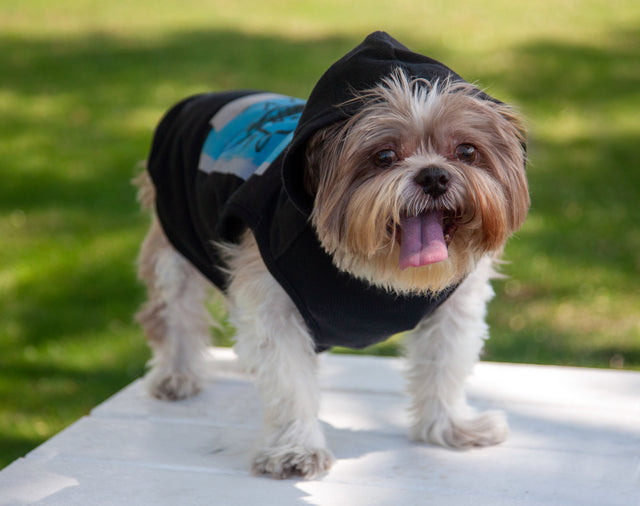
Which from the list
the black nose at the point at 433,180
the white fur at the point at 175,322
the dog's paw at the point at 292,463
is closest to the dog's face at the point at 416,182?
the black nose at the point at 433,180

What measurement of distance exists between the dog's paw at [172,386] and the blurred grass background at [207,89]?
105 centimetres

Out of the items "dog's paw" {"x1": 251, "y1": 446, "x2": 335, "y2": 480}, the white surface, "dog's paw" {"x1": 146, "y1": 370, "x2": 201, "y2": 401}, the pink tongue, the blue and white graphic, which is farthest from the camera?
"dog's paw" {"x1": 146, "y1": 370, "x2": 201, "y2": 401}

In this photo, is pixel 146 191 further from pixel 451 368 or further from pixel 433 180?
pixel 433 180

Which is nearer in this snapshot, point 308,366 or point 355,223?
point 355,223

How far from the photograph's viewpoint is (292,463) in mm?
3244

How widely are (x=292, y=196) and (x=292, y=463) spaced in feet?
3.30

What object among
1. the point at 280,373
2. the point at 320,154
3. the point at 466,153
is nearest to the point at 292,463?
the point at 280,373

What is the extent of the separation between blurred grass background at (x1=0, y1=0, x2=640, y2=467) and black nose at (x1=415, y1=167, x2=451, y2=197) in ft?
10.2

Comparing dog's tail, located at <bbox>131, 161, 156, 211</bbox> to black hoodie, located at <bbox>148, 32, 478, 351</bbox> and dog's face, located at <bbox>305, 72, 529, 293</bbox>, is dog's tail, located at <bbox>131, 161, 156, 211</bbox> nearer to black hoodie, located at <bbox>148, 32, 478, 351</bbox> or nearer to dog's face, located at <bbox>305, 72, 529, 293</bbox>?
black hoodie, located at <bbox>148, 32, 478, 351</bbox>

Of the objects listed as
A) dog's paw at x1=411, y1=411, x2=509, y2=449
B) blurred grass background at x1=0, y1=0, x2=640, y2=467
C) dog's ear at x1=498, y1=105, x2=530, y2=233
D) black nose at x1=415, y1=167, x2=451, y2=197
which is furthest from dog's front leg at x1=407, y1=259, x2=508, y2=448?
blurred grass background at x1=0, y1=0, x2=640, y2=467

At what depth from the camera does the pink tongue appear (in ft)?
9.29

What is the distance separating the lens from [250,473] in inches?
130

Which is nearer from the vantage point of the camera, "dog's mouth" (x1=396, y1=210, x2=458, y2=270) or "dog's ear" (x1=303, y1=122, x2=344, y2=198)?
"dog's mouth" (x1=396, y1=210, x2=458, y2=270)

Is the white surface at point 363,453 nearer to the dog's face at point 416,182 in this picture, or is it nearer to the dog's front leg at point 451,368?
the dog's front leg at point 451,368
